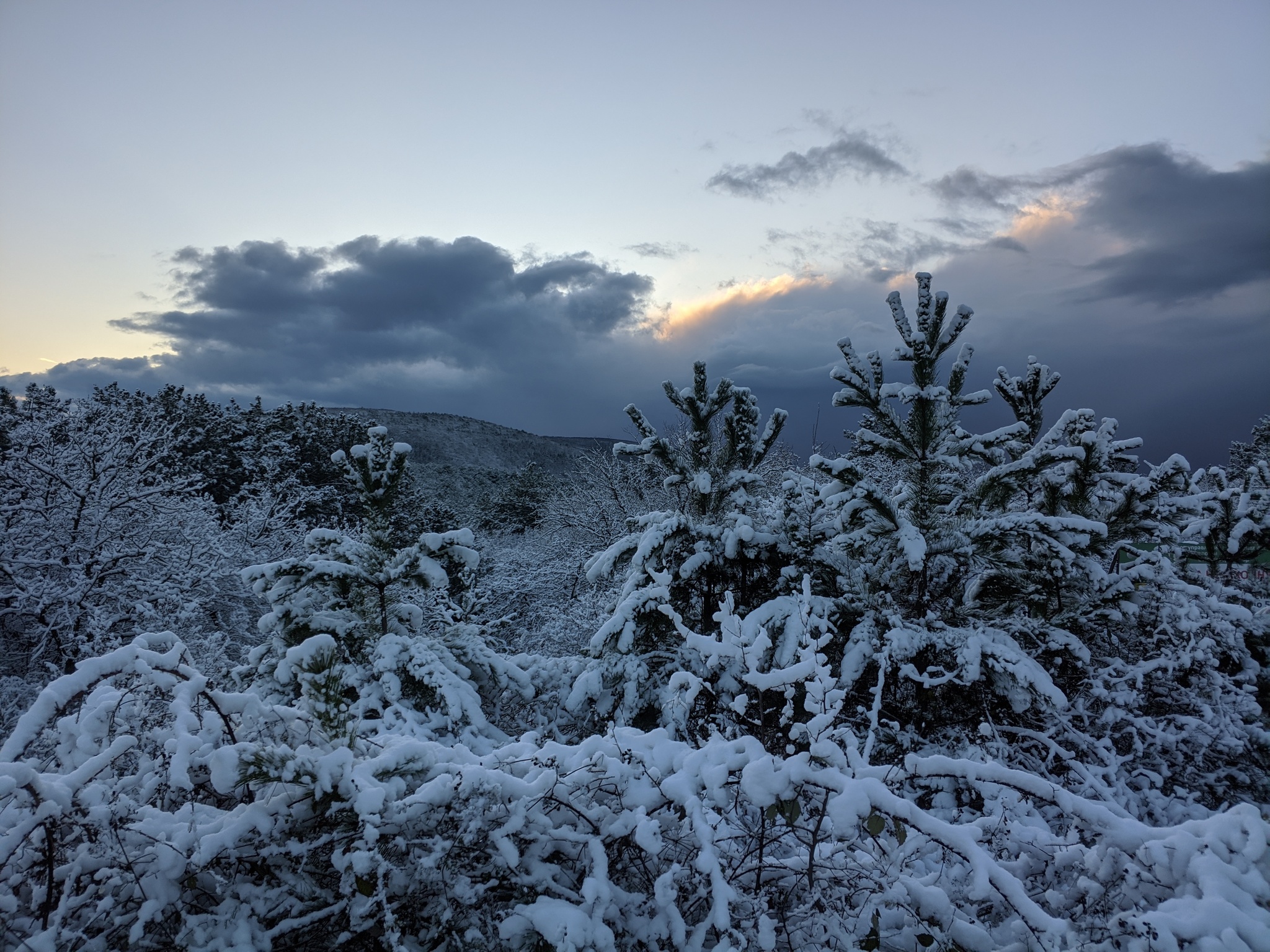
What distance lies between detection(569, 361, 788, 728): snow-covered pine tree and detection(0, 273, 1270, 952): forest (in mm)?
35

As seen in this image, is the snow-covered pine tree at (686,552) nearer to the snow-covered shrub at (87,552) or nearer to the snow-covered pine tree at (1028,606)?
the snow-covered pine tree at (1028,606)

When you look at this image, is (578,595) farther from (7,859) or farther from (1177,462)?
(7,859)

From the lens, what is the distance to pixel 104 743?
2.06 m

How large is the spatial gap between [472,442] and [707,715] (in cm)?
7228

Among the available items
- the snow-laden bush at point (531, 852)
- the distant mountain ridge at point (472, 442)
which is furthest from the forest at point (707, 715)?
the distant mountain ridge at point (472, 442)

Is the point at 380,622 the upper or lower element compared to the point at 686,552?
lower

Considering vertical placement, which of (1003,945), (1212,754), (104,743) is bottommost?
(1212,754)

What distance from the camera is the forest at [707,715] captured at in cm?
161

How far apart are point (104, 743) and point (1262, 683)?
7.55 m

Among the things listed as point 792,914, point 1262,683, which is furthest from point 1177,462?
point 792,914

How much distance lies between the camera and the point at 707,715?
4.22 m

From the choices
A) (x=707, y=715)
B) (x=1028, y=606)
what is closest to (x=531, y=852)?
(x=707, y=715)

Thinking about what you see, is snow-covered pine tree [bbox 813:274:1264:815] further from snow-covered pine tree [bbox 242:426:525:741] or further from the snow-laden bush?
snow-covered pine tree [bbox 242:426:525:741]

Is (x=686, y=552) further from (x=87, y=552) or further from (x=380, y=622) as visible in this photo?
(x=87, y=552)
